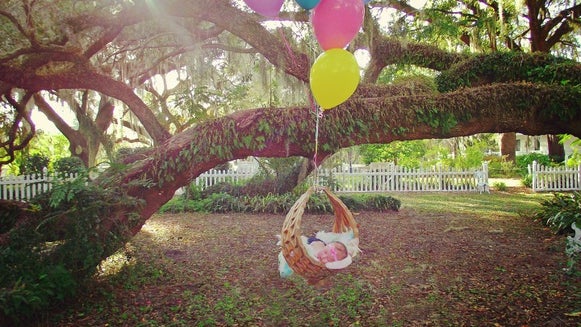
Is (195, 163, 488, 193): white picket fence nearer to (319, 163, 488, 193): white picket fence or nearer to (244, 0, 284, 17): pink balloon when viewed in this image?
(319, 163, 488, 193): white picket fence

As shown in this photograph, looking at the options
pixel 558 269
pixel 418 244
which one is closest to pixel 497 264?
pixel 558 269

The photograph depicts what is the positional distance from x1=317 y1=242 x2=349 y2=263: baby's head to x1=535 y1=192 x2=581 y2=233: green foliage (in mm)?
4400

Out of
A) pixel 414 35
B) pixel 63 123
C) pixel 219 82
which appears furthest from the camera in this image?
pixel 63 123

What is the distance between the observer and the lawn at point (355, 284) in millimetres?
3473

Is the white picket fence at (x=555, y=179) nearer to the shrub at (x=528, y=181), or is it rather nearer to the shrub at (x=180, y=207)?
the shrub at (x=528, y=181)

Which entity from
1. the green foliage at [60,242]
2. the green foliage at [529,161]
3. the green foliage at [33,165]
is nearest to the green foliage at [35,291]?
the green foliage at [60,242]

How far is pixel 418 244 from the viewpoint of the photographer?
19.3ft

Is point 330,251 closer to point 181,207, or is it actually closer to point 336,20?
point 336,20

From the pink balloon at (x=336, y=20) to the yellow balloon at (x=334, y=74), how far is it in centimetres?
13

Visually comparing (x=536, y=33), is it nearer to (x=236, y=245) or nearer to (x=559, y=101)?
(x=559, y=101)

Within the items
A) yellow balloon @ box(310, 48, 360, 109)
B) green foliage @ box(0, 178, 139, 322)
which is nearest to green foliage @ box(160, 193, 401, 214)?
green foliage @ box(0, 178, 139, 322)

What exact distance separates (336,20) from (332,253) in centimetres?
193

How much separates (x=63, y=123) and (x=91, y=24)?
8148 mm

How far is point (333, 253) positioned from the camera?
10.3 feet
